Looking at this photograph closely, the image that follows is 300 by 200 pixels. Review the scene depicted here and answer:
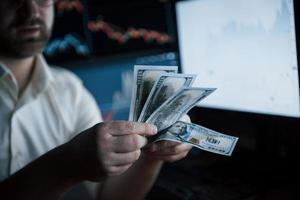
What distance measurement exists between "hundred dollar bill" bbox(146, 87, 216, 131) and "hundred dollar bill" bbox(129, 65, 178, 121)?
0.10 ft

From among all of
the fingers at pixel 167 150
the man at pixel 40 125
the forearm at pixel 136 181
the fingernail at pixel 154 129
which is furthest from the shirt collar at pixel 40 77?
the fingernail at pixel 154 129

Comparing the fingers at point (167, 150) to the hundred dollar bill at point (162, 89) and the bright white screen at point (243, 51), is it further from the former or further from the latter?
the bright white screen at point (243, 51)

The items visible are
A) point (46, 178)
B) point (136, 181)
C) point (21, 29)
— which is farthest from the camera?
point (21, 29)

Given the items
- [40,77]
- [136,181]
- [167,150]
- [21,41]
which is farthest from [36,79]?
[167,150]

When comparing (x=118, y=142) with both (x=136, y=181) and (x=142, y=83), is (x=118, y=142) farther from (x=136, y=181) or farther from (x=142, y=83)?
(x=136, y=181)

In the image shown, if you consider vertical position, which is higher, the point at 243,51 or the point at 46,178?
the point at 243,51

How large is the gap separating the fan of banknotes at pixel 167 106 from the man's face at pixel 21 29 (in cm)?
57

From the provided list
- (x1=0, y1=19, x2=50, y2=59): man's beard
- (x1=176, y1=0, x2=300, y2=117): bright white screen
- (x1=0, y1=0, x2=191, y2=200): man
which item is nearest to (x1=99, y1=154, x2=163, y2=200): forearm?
(x1=0, y1=0, x2=191, y2=200): man

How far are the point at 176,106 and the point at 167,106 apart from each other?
0.06ft

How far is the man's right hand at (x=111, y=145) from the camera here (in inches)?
30.3

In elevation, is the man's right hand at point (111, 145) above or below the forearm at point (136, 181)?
above

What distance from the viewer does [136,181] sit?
109cm

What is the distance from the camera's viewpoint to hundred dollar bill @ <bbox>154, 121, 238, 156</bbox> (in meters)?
0.82

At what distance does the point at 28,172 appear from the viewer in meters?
0.91
